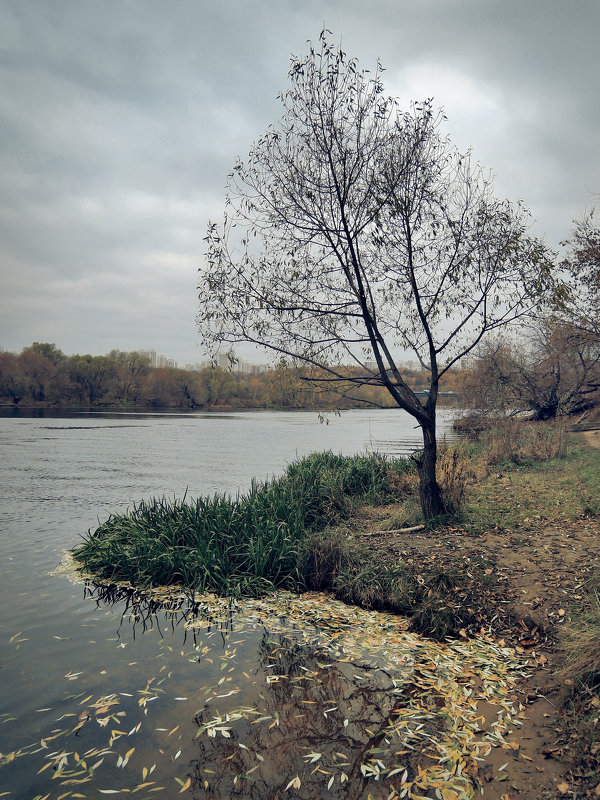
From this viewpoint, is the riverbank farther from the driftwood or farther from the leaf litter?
the leaf litter

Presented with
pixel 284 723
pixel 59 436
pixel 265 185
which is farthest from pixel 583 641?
pixel 59 436

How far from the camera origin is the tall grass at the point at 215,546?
9359 mm

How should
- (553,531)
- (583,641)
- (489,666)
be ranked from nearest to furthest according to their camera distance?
(583,641)
(489,666)
(553,531)

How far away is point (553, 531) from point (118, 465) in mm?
20185

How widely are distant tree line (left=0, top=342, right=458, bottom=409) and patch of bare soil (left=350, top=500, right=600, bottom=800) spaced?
7289 cm

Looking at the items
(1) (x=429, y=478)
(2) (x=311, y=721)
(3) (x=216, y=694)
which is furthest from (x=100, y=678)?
(1) (x=429, y=478)

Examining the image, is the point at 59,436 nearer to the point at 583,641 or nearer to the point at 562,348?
the point at 562,348

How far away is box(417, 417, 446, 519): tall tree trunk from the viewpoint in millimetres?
11492

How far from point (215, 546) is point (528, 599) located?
5235 mm

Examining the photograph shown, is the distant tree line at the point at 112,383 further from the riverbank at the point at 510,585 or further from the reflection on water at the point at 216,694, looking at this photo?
the reflection on water at the point at 216,694

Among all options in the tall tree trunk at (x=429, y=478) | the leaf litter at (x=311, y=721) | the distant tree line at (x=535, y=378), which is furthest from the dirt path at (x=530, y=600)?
the distant tree line at (x=535, y=378)

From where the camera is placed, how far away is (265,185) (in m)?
10.9

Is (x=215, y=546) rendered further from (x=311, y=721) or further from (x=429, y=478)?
(x=311, y=721)

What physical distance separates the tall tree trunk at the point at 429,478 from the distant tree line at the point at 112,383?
235ft
